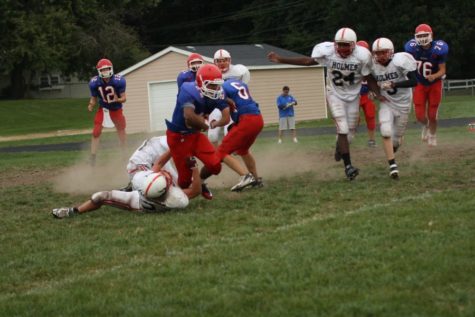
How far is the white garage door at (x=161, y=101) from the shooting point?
1362 inches

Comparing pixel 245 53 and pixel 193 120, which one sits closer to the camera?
pixel 193 120

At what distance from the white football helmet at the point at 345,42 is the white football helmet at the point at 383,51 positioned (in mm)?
368

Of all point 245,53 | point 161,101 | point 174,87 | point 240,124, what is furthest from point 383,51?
point 245,53

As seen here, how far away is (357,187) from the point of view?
9781mm

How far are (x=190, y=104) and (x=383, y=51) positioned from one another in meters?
3.14

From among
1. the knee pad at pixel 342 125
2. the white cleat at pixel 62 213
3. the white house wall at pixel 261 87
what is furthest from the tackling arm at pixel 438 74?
the white house wall at pixel 261 87

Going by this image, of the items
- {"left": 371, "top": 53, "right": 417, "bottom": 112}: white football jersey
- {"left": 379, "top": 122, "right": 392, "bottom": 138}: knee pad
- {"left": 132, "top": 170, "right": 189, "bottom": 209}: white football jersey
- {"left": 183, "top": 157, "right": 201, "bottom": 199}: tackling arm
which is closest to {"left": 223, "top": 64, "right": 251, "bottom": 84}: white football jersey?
{"left": 371, "top": 53, "right": 417, "bottom": 112}: white football jersey

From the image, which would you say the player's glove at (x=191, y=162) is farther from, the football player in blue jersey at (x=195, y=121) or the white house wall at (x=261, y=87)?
the white house wall at (x=261, y=87)

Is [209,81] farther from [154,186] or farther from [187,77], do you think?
[187,77]

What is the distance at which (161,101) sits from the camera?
114 feet

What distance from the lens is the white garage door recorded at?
3459 cm

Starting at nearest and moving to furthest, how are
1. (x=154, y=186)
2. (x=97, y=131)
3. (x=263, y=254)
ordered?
(x=263, y=254)
(x=154, y=186)
(x=97, y=131)

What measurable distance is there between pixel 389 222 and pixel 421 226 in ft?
1.08

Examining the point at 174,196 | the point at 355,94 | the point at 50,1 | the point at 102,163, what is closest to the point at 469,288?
the point at 174,196
